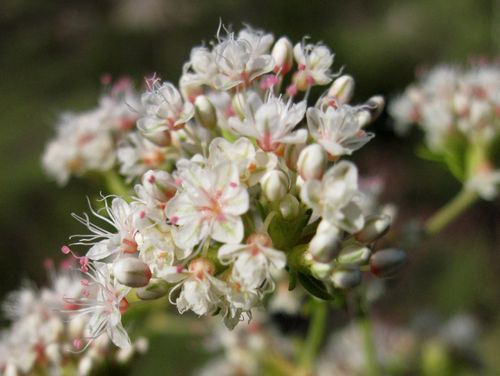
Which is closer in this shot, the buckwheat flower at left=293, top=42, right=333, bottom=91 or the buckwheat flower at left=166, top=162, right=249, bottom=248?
the buckwheat flower at left=166, top=162, right=249, bottom=248

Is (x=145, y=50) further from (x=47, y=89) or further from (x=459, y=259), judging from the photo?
(x=459, y=259)

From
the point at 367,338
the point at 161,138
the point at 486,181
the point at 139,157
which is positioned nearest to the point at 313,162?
the point at 161,138

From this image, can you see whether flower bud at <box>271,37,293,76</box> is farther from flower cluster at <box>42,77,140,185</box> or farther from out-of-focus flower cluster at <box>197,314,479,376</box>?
out-of-focus flower cluster at <box>197,314,479,376</box>

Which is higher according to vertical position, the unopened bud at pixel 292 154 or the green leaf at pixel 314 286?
the unopened bud at pixel 292 154

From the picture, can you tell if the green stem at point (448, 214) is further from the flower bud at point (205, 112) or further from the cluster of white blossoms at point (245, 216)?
the flower bud at point (205, 112)

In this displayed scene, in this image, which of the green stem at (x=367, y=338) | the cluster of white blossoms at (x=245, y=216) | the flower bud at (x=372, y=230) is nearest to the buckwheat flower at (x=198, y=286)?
the cluster of white blossoms at (x=245, y=216)

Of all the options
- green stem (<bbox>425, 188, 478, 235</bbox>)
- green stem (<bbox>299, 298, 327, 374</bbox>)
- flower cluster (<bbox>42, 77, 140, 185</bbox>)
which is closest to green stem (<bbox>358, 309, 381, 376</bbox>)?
green stem (<bbox>299, 298, 327, 374</bbox>)

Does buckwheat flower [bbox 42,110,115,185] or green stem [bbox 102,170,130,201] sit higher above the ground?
buckwheat flower [bbox 42,110,115,185]
